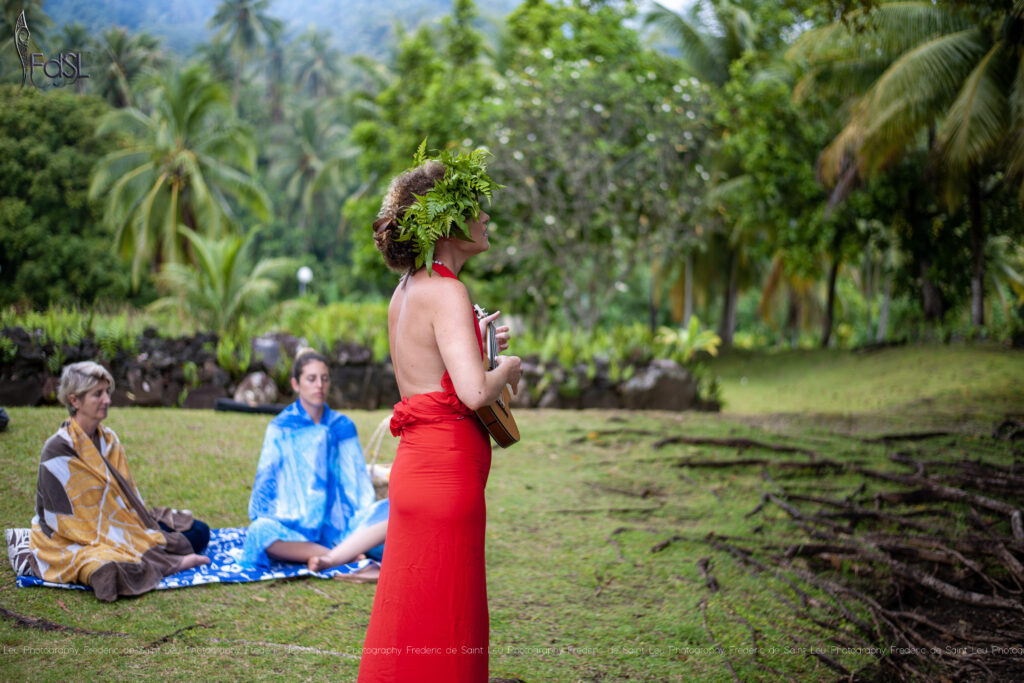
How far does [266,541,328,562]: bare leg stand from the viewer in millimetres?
4355

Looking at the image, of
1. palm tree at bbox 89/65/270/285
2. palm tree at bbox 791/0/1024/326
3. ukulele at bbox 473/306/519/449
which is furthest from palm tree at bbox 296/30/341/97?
ukulele at bbox 473/306/519/449

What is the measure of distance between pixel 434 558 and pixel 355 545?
2.19 meters

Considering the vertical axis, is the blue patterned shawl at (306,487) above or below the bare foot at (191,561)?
above

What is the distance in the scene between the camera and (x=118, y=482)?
407cm

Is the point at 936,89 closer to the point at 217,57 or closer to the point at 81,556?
the point at 81,556

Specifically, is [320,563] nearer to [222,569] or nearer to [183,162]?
[222,569]

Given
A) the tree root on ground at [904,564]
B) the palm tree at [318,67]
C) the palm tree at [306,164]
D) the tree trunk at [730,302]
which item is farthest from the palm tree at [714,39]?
the palm tree at [318,67]

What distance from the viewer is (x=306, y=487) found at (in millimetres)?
4543

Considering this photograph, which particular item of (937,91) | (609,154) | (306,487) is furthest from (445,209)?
(609,154)

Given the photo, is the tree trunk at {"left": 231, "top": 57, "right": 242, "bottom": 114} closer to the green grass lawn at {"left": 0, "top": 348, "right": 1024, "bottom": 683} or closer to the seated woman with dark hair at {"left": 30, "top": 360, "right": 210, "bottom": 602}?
the green grass lawn at {"left": 0, "top": 348, "right": 1024, "bottom": 683}

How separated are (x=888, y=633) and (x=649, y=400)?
22.8 ft

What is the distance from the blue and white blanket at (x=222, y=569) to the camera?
3.83 meters

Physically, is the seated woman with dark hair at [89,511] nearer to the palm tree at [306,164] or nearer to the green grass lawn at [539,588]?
the green grass lawn at [539,588]

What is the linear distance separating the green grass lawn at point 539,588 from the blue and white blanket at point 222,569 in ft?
0.18
